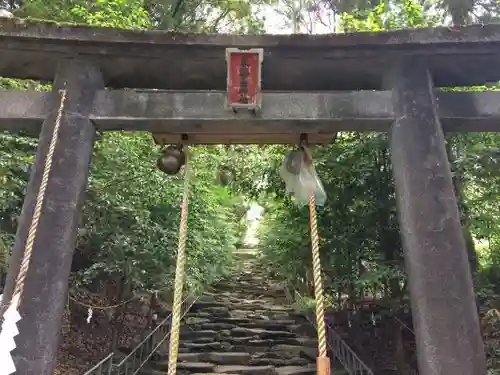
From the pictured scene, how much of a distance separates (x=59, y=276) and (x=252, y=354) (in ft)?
22.5

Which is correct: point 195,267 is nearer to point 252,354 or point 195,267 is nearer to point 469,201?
point 252,354

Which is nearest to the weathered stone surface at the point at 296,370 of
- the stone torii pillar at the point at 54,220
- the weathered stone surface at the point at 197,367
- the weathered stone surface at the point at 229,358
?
the weathered stone surface at the point at 229,358

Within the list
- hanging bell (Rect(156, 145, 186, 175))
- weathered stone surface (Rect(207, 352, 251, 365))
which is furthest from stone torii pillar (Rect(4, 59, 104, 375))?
weathered stone surface (Rect(207, 352, 251, 365))

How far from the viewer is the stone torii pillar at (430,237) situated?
10.00 ft

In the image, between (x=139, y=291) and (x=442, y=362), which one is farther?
(x=139, y=291)

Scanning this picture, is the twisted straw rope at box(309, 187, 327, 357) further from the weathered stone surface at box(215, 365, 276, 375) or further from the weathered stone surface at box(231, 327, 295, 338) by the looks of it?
the weathered stone surface at box(231, 327, 295, 338)

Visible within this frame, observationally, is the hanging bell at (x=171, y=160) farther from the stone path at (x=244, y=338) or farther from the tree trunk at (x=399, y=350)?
the stone path at (x=244, y=338)

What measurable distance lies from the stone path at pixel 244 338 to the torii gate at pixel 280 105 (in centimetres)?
561

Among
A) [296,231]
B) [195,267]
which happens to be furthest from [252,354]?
[296,231]

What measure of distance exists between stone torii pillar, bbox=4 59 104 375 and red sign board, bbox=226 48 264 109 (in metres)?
1.18

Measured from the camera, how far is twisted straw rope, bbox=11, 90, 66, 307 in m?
2.76

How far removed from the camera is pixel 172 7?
459 inches

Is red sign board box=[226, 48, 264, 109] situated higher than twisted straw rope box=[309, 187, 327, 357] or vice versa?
red sign board box=[226, 48, 264, 109]

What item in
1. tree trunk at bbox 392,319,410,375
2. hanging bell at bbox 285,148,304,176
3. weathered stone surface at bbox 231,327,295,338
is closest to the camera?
hanging bell at bbox 285,148,304,176
